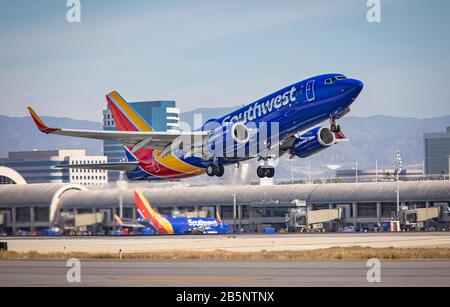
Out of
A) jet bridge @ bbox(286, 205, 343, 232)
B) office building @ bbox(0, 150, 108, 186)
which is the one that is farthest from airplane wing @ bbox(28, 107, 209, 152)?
office building @ bbox(0, 150, 108, 186)

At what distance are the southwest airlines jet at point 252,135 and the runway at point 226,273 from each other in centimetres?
1216

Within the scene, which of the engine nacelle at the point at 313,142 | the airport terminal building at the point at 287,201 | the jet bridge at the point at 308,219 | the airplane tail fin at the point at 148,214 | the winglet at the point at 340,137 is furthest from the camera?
the jet bridge at the point at 308,219

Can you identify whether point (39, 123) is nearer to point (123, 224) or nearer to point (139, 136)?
point (139, 136)

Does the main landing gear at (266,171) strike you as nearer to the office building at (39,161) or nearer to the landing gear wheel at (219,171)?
the landing gear wheel at (219,171)

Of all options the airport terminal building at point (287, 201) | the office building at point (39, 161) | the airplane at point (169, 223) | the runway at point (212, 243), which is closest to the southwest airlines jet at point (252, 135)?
the runway at point (212, 243)

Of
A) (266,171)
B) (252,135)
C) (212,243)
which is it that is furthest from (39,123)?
(212,243)

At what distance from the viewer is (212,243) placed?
79.8 m

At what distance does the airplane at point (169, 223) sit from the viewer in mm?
96438

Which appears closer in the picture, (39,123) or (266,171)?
(39,123)

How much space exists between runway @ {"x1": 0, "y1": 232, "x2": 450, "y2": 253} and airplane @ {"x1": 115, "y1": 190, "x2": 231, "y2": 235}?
21.4ft

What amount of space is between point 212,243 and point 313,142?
59.4ft

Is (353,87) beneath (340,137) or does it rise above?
above

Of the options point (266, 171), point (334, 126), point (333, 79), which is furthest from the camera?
point (266, 171)

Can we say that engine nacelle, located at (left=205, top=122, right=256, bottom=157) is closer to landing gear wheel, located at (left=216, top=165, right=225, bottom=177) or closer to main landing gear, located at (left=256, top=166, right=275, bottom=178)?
landing gear wheel, located at (left=216, top=165, right=225, bottom=177)
